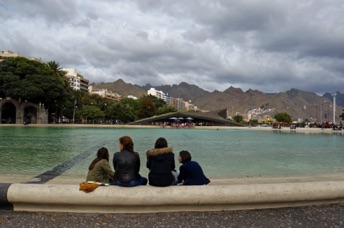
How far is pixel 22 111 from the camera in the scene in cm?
6706

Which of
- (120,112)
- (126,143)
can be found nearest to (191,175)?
(126,143)

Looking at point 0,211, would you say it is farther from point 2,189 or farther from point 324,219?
point 324,219

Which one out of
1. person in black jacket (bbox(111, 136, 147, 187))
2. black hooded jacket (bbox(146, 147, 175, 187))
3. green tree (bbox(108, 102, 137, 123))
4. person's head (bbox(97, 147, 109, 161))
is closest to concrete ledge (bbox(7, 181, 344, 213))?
black hooded jacket (bbox(146, 147, 175, 187))

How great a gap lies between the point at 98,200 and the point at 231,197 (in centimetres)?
198

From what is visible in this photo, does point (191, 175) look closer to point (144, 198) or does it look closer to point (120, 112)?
point (144, 198)

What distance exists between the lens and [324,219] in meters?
4.70

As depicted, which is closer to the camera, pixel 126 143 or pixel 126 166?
pixel 126 166

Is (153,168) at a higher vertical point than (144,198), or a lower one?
higher

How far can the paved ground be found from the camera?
4.45 m

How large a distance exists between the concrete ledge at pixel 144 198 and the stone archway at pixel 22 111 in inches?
2571

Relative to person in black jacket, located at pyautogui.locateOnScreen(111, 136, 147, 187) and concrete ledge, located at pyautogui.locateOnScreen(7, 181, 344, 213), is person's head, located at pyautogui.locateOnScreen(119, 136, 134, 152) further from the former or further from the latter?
concrete ledge, located at pyautogui.locateOnScreen(7, 181, 344, 213)

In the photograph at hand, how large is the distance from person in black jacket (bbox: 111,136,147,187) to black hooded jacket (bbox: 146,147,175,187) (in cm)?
26

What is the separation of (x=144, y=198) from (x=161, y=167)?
0.63m

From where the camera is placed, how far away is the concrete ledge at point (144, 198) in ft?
15.8
